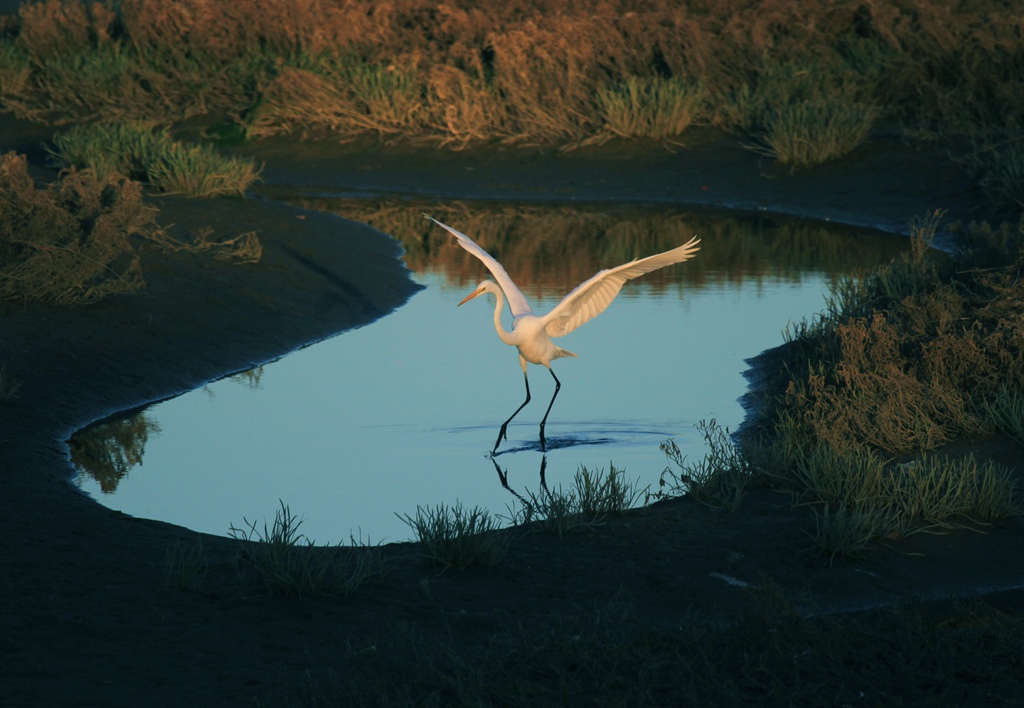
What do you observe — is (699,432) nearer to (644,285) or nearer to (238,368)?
(238,368)

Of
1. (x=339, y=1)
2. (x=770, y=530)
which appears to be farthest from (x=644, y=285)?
(x=339, y=1)

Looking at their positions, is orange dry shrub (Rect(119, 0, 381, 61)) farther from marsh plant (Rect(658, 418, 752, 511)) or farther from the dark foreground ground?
marsh plant (Rect(658, 418, 752, 511))

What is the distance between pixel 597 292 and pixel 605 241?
7.22 meters

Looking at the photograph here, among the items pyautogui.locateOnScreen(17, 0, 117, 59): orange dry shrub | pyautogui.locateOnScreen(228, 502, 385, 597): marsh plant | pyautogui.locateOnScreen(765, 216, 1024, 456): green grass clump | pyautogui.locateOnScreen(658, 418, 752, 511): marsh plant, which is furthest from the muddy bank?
pyautogui.locateOnScreen(228, 502, 385, 597): marsh plant

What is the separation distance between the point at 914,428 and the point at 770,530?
4.96ft

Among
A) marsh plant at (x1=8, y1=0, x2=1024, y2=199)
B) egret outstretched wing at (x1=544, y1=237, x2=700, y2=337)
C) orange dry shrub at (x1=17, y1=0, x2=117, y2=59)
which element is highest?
orange dry shrub at (x1=17, y1=0, x2=117, y2=59)

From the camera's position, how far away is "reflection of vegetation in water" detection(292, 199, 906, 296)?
46.4 feet

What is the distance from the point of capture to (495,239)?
1595 centimetres

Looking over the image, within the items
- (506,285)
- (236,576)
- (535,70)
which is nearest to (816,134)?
(535,70)

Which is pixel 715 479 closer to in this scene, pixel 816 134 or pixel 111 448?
pixel 111 448

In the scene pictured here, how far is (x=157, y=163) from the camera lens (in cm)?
1603

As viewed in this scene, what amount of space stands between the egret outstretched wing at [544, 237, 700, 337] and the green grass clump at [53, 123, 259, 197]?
26.0 ft

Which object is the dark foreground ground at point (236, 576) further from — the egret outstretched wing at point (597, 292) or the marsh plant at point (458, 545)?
the egret outstretched wing at point (597, 292)

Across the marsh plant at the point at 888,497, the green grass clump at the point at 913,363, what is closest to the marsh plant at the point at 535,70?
the green grass clump at the point at 913,363
